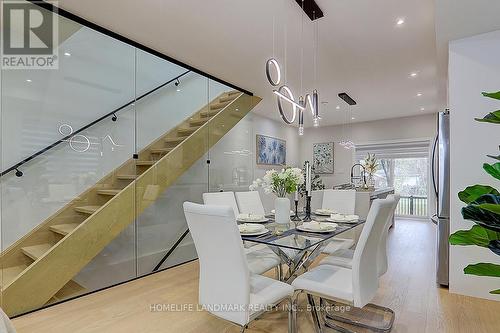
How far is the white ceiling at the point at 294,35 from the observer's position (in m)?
2.60

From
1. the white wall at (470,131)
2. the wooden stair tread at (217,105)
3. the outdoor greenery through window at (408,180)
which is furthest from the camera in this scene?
the outdoor greenery through window at (408,180)

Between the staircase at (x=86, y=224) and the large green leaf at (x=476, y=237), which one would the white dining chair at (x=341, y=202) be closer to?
the large green leaf at (x=476, y=237)

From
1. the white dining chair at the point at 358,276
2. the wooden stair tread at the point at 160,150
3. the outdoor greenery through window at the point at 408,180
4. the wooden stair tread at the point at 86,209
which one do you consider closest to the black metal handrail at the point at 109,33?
the wooden stair tread at the point at 160,150

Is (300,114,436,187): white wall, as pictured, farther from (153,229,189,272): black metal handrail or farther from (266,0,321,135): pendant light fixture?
(153,229,189,272): black metal handrail

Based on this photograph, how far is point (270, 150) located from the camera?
285 inches

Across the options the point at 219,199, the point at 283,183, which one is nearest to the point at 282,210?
the point at 283,183

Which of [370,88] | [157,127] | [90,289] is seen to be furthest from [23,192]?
[370,88]

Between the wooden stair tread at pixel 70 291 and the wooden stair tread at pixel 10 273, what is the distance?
42 cm

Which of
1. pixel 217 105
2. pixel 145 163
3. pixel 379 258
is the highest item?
pixel 217 105

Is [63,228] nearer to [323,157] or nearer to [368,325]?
[368,325]

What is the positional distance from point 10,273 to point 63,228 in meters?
0.57

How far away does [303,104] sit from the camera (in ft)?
10.3

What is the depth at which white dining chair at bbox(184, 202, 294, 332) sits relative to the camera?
1488 mm

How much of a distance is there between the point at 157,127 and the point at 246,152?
7.25 ft
